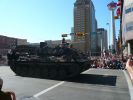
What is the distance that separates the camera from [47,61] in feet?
82.4

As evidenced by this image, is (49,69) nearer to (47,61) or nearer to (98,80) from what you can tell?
(47,61)

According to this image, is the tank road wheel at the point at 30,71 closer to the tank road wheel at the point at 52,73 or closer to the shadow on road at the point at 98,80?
the tank road wheel at the point at 52,73

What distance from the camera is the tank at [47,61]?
78.3 ft

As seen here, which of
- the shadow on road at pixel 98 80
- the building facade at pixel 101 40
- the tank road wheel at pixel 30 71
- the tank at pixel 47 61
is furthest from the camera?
→ the building facade at pixel 101 40

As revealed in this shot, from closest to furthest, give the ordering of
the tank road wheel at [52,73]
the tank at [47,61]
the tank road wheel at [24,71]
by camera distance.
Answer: the tank at [47,61], the tank road wheel at [52,73], the tank road wheel at [24,71]

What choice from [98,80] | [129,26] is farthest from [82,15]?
[98,80]

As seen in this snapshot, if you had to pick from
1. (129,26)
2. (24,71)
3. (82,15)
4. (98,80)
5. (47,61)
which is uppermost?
(82,15)

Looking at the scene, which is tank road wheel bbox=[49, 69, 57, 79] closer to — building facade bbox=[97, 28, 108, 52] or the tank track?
the tank track

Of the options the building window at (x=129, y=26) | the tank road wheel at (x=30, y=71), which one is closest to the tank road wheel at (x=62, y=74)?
the tank road wheel at (x=30, y=71)

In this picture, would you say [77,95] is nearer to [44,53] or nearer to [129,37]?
[44,53]

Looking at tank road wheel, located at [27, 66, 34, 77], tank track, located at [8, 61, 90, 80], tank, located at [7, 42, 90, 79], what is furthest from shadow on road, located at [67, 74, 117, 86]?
tank road wheel, located at [27, 66, 34, 77]

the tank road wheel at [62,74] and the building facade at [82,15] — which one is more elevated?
the building facade at [82,15]

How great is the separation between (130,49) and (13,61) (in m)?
39.2

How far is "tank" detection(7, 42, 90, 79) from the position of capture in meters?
23.9
